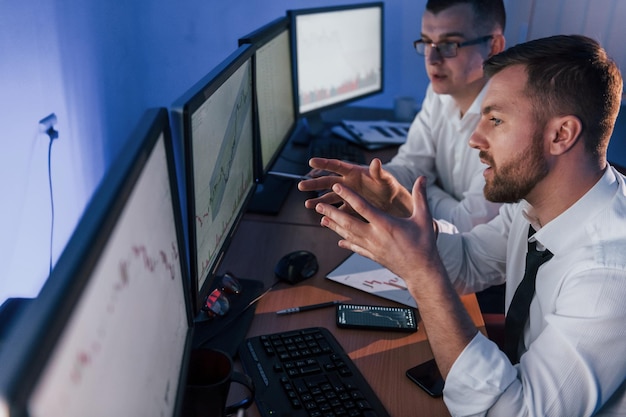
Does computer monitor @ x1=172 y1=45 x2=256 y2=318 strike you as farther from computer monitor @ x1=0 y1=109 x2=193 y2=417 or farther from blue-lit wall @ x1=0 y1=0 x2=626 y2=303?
blue-lit wall @ x1=0 y1=0 x2=626 y2=303

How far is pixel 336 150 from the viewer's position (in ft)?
7.29

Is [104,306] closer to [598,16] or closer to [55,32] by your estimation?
[55,32]

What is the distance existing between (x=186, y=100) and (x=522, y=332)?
2.70ft

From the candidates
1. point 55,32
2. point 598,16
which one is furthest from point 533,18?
point 55,32

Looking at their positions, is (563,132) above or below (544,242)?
above

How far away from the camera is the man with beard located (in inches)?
39.4

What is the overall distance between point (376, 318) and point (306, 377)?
0.86ft

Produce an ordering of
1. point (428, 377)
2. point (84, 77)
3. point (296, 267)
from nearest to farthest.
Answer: point (428, 377), point (296, 267), point (84, 77)

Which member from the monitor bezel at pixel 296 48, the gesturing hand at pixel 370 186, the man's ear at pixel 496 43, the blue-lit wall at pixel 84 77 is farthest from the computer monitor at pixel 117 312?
the man's ear at pixel 496 43

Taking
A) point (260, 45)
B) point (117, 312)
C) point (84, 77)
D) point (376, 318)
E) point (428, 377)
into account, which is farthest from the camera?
point (84, 77)

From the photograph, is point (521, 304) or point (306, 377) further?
point (521, 304)

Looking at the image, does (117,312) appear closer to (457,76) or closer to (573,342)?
(573,342)

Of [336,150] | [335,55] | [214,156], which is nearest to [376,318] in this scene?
[214,156]

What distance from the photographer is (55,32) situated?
88.8 inches
